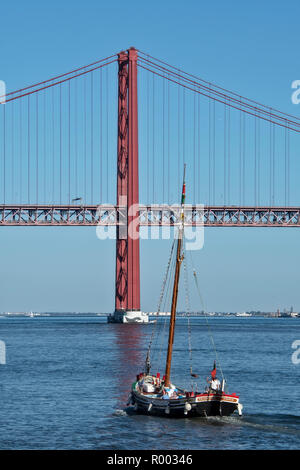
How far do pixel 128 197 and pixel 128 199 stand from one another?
0.25 metres

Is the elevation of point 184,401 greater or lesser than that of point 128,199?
lesser

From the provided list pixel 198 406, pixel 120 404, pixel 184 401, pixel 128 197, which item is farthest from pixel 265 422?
pixel 128 197

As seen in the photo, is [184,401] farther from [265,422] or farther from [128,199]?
[128,199]

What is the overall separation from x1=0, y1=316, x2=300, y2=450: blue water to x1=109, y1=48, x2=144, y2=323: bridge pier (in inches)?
1653

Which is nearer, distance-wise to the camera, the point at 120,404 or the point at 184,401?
the point at 184,401

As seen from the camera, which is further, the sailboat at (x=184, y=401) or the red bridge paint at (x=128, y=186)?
the red bridge paint at (x=128, y=186)

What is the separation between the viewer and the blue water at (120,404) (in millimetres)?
33906

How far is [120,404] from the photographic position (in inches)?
1683

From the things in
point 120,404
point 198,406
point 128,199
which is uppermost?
point 128,199

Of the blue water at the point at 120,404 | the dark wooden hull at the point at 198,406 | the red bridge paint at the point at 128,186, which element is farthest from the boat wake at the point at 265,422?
the red bridge paint at the point at 128,186


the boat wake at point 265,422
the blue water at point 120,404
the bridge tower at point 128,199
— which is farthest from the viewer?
the bridge tower at point 128,199

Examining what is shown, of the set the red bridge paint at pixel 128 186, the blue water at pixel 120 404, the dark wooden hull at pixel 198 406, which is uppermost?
the red bridge paint at pixel 128 186

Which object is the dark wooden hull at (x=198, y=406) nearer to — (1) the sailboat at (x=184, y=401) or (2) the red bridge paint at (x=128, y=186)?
(1) the sailboat at (x=184, y=401)
